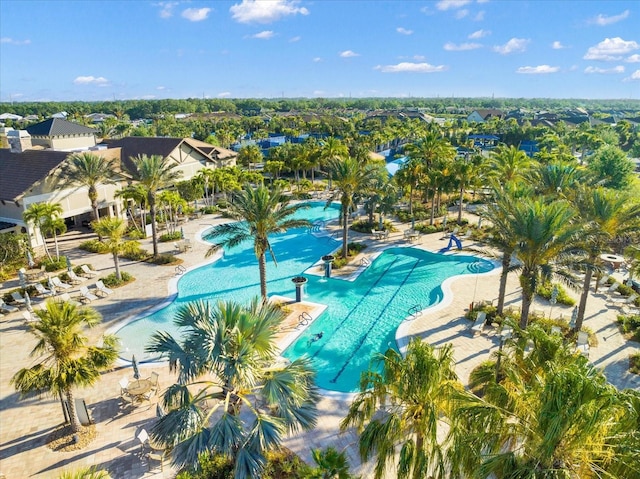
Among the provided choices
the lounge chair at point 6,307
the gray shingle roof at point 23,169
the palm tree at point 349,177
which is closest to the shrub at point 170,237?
the gray shingle roof at point 23,169

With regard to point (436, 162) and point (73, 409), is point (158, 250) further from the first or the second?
point (436, 162)

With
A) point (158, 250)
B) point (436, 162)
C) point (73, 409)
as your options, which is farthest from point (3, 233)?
point (436, 162)

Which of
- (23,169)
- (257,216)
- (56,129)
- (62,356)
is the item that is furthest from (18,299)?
(56,129)

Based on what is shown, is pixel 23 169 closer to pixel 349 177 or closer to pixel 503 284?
pixel 349 177

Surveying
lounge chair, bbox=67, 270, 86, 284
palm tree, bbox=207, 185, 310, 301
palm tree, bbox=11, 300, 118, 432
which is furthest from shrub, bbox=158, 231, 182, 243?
palm tree, bbox=11, 300, 118, 432

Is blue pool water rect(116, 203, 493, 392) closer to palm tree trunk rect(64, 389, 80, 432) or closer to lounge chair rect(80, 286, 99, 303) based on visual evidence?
lounge chair rect(80, 286, 99, 303)

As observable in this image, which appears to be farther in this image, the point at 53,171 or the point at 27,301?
the point at 53,171
